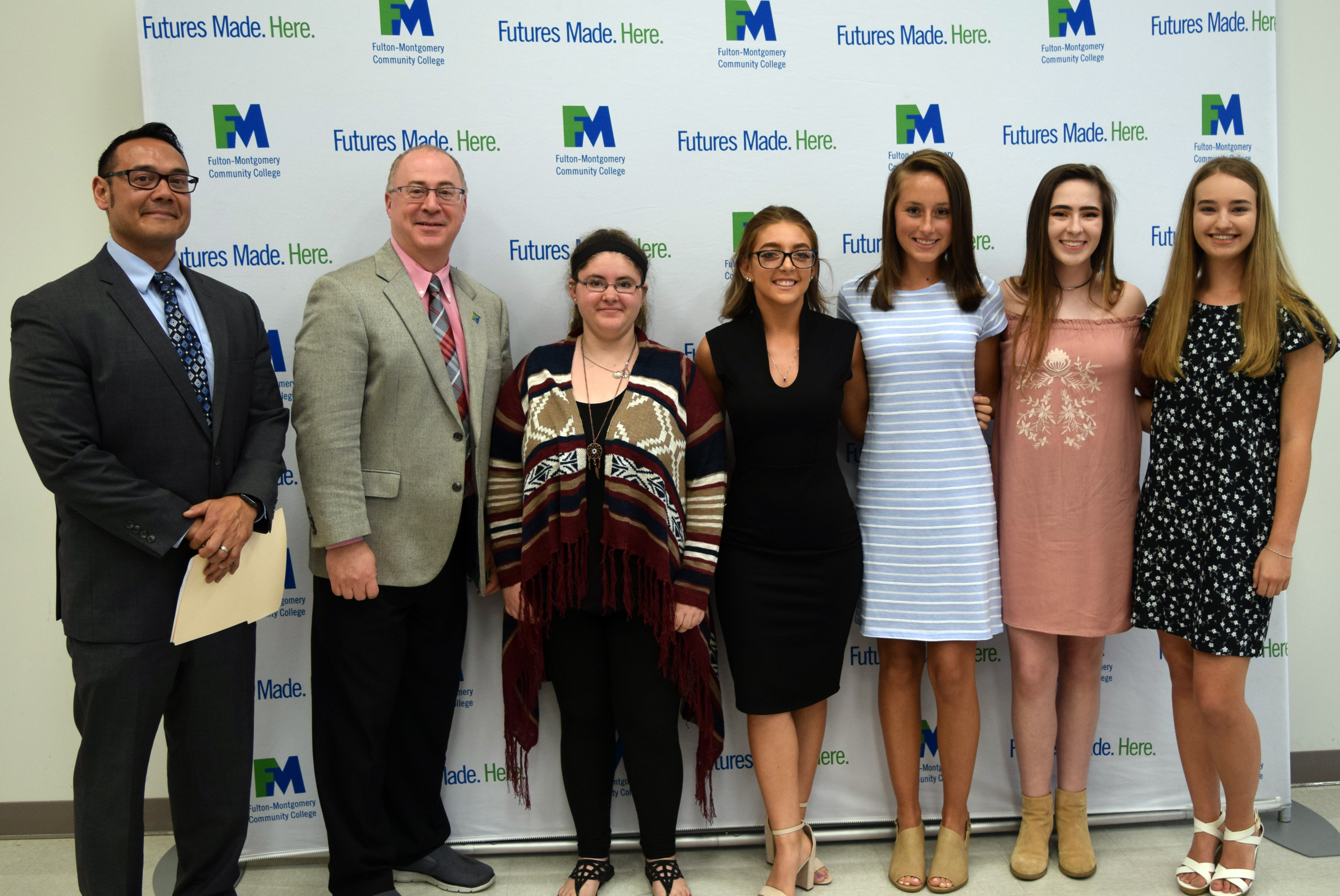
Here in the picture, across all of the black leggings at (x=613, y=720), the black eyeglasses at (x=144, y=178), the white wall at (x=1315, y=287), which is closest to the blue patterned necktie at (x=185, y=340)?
the black eyeglasses at (x=144, y=178)

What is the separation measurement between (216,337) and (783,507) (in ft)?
4.73

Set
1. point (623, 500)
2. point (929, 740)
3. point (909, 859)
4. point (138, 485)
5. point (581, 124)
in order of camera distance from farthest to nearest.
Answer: point (929, 740)
point (581, 124)
point (909, 859)
point (623, 500)
point (138, 485)

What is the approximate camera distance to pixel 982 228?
274 centimetres

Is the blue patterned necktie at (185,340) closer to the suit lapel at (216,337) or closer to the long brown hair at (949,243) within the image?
the suit lapel at (216,337)

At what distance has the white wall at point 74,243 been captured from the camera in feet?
8.96

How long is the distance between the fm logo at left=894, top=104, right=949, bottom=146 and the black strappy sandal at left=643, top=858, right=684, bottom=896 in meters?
2.24

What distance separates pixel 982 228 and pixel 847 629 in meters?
1.34

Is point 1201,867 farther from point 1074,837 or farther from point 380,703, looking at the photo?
point 380,703

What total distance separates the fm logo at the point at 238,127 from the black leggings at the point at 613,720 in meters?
1.67

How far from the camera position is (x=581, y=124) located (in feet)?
8.64

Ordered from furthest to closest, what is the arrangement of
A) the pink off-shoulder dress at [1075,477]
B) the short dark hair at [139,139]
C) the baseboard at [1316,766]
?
1. the baseboard at [1316,766]
2. the pink off-shoulder dress at [1075,477]
3. the short dark hair at [139,139]

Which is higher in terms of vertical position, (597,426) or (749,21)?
(749,21)

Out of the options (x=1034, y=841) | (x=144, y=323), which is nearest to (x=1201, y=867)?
(x=1034, y=841)

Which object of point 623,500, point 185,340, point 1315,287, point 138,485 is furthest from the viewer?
point 1315,287
